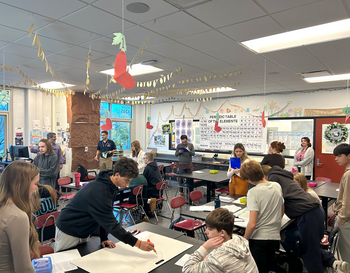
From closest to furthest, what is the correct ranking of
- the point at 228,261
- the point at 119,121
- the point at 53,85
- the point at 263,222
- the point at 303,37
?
the point at 228,261 < the point at 263,222 < the point at 303,37 < the point at 53,85 < the point at 119,121

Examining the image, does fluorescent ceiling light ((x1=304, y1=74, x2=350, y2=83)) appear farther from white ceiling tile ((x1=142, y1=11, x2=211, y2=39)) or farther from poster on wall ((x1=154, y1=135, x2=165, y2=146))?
poster on wall ((x1=154, y1=135, x2=165, y2=146))

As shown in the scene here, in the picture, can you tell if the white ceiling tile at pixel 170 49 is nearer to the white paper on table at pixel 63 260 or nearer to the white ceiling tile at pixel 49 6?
the white ceiling tile at pixel 49 6

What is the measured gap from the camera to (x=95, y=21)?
2678mm

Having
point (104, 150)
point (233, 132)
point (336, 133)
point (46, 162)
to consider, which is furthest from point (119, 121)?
point (336, 133)

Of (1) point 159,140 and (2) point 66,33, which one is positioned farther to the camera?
(1) point 159,140

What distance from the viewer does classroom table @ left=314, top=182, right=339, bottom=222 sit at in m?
4.00

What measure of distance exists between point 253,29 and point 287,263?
2573 mm

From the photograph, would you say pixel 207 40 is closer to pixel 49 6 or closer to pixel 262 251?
pixel 49 6

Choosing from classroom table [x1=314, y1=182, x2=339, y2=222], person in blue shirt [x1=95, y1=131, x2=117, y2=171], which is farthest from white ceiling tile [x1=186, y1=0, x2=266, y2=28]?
person in blue shirt [x1=95, y1=131, x2=117, y2=171]

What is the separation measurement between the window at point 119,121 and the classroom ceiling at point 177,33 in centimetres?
450

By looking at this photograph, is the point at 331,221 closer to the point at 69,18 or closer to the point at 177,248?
the point at 177,248

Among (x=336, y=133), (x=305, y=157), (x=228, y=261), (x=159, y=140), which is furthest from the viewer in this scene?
(x=159, y=140)

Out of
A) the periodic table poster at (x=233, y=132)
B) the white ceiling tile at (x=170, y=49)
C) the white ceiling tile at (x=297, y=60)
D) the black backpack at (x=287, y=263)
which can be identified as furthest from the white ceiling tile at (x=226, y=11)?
the periodic table poster at (x=233, y=132)

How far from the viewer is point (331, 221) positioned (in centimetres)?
330
